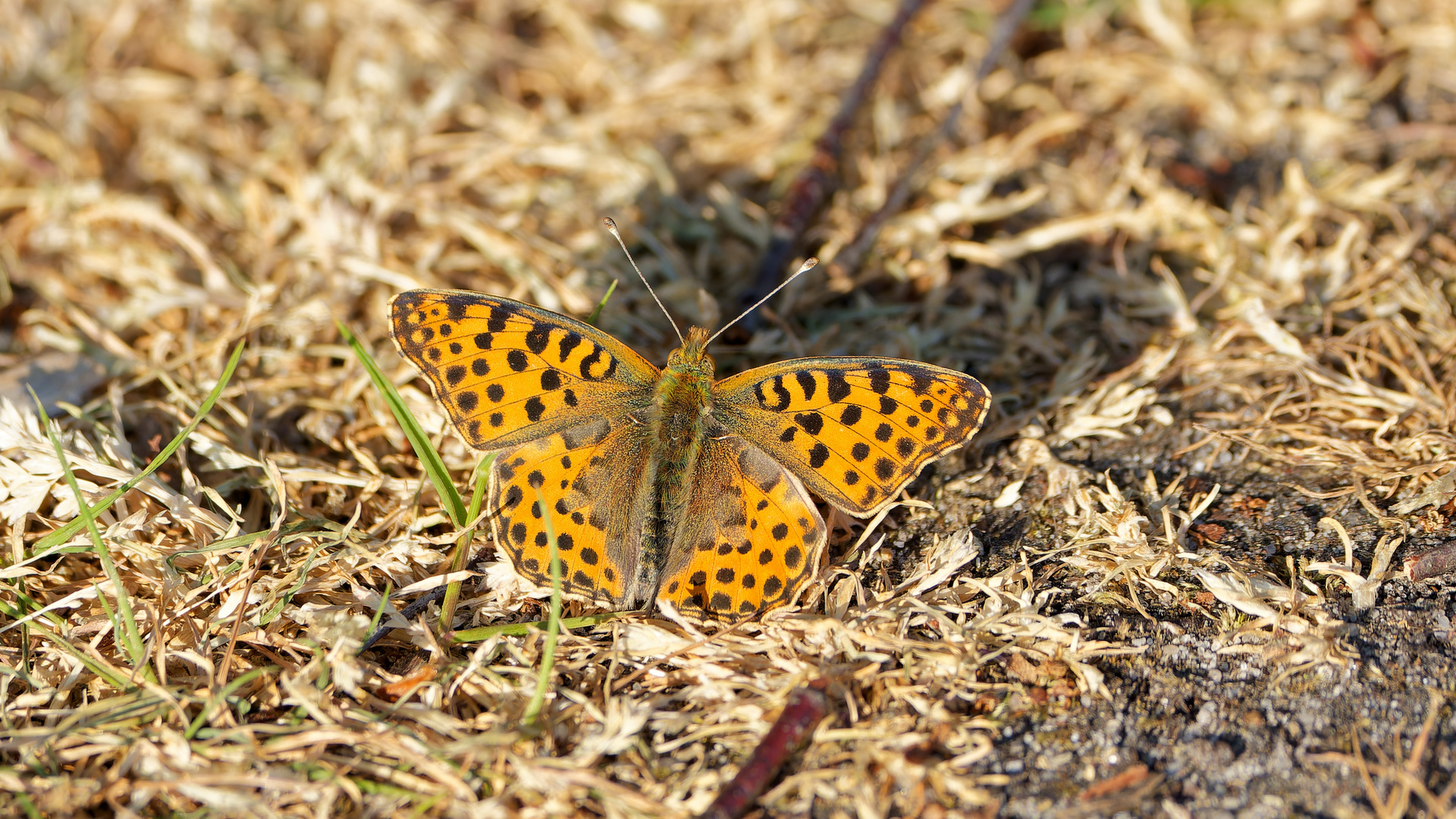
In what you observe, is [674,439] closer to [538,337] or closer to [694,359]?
[694,359]

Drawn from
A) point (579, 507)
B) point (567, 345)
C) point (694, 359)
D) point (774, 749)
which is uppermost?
point (567, 345)

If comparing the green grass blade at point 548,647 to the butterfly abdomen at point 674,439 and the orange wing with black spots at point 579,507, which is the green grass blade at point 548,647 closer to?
the orange wing with black spots at point 579,507

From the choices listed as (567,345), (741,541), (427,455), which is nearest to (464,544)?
(427,455)

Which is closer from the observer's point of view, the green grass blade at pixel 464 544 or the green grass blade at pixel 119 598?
the green grass blade at pixel 119 598

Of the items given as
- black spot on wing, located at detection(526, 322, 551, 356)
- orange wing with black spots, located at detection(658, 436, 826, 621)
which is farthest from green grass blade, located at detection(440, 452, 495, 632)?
orange wing with black spots, located at detection(658, 436, 826, 621)

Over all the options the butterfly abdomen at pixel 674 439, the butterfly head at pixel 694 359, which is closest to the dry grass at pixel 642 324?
the butterfly abdomen at pixel 674 439

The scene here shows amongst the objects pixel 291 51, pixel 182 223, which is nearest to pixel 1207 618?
pixel 182 223
